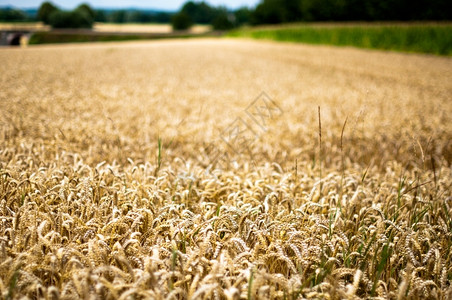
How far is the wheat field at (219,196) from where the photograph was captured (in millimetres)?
1450

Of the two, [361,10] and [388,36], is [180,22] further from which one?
[388,36]

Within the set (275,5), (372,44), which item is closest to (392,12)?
(372,44)

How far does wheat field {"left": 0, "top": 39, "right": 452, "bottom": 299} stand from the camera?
1450mm

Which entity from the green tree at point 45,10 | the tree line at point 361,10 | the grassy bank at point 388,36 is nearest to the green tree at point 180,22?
the tree line at point 361,10

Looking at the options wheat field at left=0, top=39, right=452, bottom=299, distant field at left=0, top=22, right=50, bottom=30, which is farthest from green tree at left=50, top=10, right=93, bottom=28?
wheat field at left=0, top=39, right=452, bottom=299

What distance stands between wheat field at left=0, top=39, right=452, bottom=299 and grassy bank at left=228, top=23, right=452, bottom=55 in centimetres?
2025

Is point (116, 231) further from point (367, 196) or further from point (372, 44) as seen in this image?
point (372, 44)

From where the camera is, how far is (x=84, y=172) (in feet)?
8.65

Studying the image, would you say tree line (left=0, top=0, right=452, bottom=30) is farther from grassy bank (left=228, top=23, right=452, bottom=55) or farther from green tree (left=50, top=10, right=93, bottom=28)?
grassy bank (left=228, top=23, right=452, bottom=55)

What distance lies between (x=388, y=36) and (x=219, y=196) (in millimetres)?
30497

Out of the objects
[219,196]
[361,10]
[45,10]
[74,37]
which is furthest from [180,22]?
[219,196]

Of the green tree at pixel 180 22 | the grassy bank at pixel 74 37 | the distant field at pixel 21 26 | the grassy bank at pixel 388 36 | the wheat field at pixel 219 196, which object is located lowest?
the wheat field at pixel 219 196

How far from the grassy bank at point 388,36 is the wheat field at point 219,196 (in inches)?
797

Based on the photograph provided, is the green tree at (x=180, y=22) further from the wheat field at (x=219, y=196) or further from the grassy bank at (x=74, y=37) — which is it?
the wheat field at (x=219, y=196)
